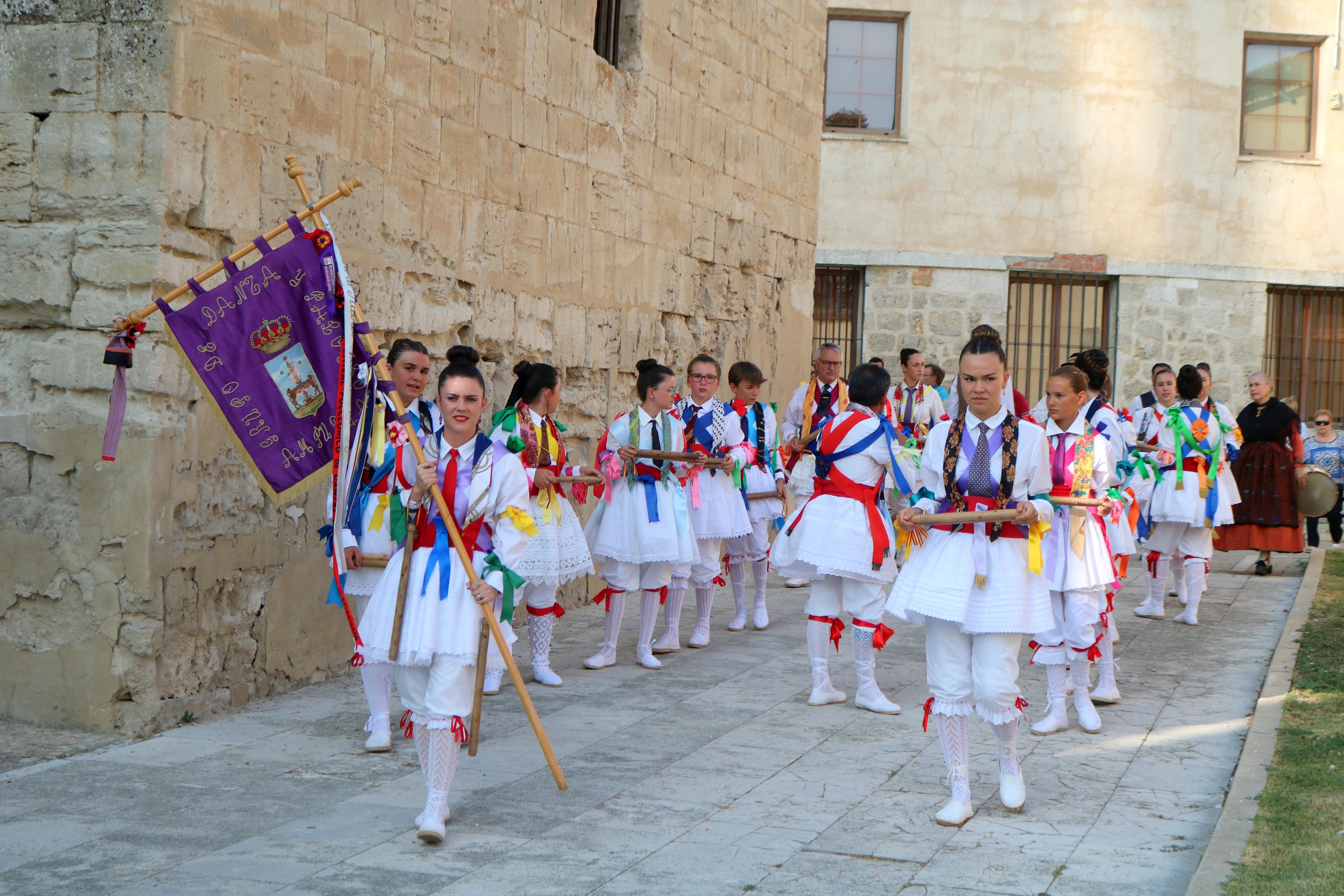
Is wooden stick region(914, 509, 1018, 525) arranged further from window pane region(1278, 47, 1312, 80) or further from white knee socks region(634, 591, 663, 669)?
window pane region(1278, 47, 1312, 80)

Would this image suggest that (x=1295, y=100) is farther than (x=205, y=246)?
Yes

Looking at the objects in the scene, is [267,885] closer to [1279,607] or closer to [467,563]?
[467,563]

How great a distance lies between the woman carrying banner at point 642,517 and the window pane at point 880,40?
37.9ft

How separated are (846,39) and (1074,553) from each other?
43.7 feet

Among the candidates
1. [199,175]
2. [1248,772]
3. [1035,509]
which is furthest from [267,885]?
→ [1248,772]

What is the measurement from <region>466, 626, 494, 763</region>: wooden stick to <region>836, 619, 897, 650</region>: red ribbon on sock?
2.21m

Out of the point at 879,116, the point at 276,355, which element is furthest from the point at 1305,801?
the point at 879,116

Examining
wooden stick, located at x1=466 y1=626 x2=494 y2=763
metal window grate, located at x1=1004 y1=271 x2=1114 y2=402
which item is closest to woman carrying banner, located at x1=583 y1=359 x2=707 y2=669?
A: wooden stick, located at x1=466 y1=626 x2=494 y2=763

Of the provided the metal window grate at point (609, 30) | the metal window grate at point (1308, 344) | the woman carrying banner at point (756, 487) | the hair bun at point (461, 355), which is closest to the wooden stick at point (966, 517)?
the hair bun at point (461, 355)

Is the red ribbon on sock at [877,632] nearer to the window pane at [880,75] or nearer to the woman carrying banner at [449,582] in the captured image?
the woman carrying banner at [449,582]

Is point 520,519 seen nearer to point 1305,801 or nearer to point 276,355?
point 276,355

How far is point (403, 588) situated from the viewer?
4.61 metres

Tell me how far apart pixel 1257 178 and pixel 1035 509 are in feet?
51.0

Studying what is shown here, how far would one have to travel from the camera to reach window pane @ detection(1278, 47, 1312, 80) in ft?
60.9
